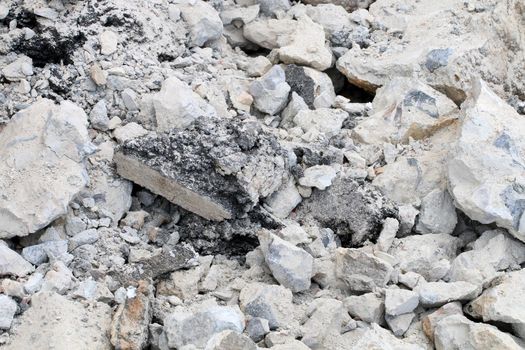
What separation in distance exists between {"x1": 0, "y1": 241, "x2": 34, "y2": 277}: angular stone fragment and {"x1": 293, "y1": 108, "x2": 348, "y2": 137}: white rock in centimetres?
150

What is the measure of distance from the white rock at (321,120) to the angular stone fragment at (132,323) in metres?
1.37

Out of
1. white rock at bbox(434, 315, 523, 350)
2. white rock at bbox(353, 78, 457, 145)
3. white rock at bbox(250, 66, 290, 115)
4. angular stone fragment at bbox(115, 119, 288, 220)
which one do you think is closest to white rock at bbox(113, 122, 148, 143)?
angular stone fragment at bbox(115, 119, 288, 220)

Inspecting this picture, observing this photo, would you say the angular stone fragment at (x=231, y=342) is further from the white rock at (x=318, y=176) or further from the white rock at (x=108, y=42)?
the white rock at (x=108, y=42)

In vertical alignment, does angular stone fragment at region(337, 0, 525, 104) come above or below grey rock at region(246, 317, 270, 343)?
above

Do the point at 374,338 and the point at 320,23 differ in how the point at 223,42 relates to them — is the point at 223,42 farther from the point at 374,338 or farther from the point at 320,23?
the point at 374,338

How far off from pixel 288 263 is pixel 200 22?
174 cm

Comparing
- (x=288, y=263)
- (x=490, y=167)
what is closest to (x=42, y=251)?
(x=288, y=263)

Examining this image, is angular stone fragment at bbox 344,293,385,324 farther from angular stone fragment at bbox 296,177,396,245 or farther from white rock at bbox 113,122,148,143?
white rock at bbox 113,122,148,143

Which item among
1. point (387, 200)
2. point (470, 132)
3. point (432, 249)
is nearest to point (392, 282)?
point (432, 249)

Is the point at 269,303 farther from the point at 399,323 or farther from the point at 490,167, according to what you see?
the point at 490,167

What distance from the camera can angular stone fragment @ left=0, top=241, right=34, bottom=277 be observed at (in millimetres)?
3084

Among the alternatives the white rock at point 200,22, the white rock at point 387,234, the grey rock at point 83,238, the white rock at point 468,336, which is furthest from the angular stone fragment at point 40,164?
the white rock at point 468,336

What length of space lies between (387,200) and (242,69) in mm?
1244

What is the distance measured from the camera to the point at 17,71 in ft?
12.6
